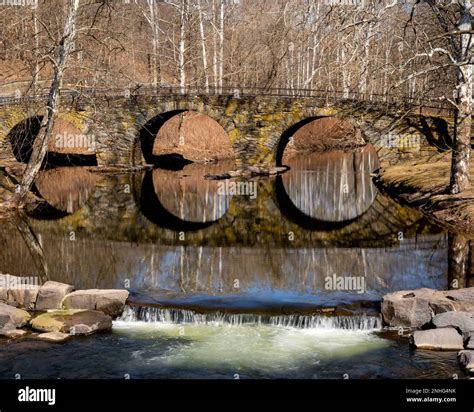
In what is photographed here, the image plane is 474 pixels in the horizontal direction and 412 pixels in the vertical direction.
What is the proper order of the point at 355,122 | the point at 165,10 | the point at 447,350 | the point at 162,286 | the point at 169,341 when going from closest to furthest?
the point at 447,350, the point at 169,341, the point at 162,286, the point at 355,122, the point at 165,10

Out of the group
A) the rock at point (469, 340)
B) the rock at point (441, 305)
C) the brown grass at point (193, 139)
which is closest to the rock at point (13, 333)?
the rock at point (441, 305)

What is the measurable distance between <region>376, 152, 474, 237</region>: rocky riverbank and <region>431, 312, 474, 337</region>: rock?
32.5 feet

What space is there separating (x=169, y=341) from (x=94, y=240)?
1143 centimetres

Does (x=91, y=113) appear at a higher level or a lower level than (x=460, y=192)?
higher

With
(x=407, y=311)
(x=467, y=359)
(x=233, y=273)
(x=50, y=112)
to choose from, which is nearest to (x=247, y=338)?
(x=407, y=311)

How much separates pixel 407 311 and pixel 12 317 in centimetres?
1045

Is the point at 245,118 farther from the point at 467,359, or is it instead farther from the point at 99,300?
the point at 467,359

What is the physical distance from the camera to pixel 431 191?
3178 centimetres

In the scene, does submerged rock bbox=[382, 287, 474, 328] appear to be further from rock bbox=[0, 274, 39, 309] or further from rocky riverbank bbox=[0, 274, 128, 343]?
rock bbox=[0, 274, 39, 309]

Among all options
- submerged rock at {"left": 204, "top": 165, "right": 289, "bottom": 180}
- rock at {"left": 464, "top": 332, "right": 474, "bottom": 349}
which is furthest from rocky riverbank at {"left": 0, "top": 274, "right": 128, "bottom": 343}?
submerged rock at {"left": 204, "top": 165, "right": 289, "bottom": 180}

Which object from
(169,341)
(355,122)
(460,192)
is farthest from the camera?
(355,122)
